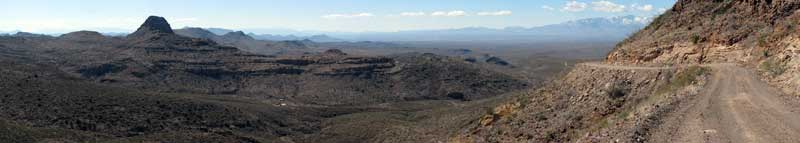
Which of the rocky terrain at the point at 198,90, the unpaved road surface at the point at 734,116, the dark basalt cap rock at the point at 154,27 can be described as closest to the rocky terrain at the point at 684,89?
Answer: the unpaved road surface at the point at 734,116

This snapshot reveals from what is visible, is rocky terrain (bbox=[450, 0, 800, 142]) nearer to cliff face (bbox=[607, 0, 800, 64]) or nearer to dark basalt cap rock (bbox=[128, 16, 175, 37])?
cliff face (bbox=[607, 0, 800, 64])

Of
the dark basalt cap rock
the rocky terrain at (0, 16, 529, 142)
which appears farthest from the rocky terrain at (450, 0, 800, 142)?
the dark basalt cap rock

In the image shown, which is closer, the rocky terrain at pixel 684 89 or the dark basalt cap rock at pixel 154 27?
the rocky terrain at pixel 684 89

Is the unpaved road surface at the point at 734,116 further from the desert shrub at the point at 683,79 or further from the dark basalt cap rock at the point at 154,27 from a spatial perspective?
the dark basalt cap rock at the point at 154,27

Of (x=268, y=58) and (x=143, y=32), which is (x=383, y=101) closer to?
(x=268, y=58)

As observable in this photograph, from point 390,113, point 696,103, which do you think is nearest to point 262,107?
point 390,113

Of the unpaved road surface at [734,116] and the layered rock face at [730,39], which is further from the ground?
the layered rock face at [730,39]

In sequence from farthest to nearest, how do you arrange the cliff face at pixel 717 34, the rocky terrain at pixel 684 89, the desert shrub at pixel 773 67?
the cliff face at pixel 717 34, the desert shrub at pixel 773 67, the rocky terrain at pixel 684 89
